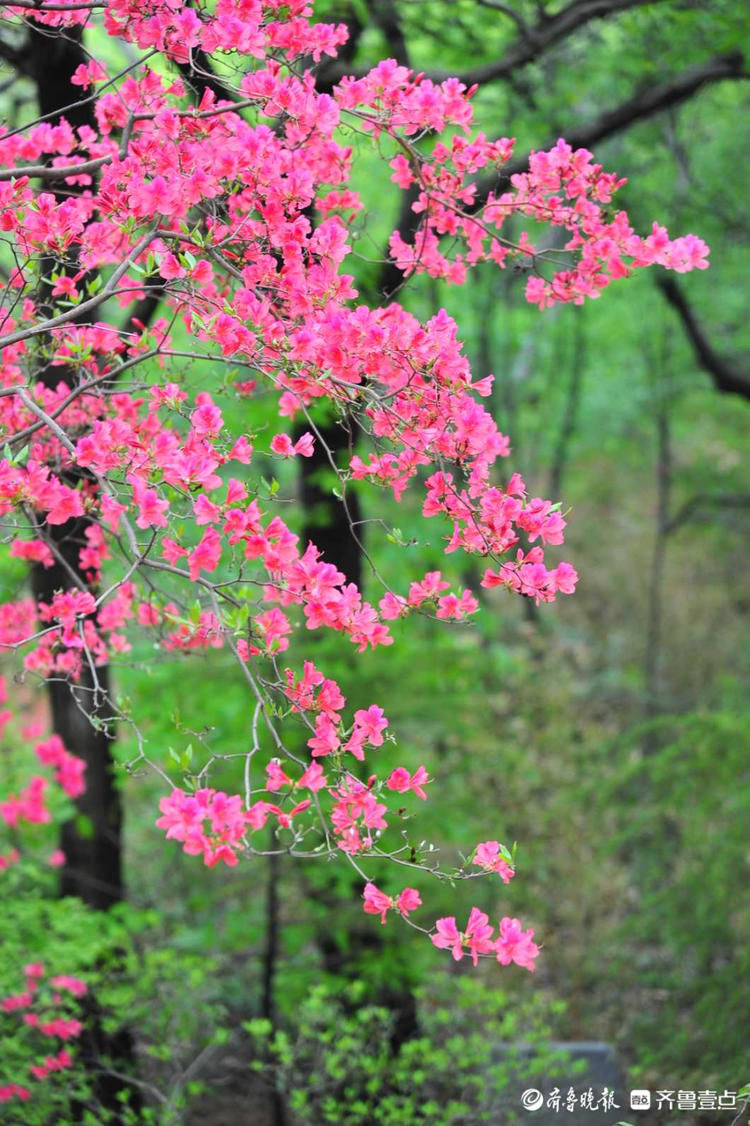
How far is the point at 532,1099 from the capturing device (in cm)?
446

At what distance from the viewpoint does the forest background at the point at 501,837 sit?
4.88m

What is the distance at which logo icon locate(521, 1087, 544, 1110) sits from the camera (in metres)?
4.40

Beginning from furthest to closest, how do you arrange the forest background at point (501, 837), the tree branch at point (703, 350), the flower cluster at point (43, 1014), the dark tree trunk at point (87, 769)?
the tree branch at point (703, 350) < the forest background at point (501, 837) < the dark tree trunk at point (87, 769) < the flower cluster at point (43, 1014)

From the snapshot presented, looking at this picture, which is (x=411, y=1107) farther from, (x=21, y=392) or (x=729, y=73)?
(x=729, y=73)

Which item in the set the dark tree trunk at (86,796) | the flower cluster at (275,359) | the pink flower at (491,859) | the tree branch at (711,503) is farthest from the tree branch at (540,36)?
the tree branch at (711,503)

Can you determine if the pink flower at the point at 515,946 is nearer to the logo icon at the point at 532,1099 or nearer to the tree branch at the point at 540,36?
the logo icon at the point at 532,1099

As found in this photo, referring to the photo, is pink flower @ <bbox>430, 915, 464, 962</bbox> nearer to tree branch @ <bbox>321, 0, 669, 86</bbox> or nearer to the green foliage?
the green foliage

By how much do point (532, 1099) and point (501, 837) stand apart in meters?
2.13

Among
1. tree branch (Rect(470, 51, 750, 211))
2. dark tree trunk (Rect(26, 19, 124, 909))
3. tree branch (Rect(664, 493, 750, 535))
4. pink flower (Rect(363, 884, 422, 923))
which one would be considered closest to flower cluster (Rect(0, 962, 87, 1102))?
dark tree trunk (Rect(26, 19, 124, 909))

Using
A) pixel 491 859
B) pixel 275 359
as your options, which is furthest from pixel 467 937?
pixel 275 359

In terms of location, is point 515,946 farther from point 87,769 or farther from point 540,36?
point 540,36

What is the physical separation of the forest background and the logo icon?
0.10 meters

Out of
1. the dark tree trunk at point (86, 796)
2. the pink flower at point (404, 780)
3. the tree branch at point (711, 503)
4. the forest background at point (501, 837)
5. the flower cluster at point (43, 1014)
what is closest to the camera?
the pink flower at point (404, 780)

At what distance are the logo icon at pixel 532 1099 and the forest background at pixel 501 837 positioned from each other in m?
0.10
